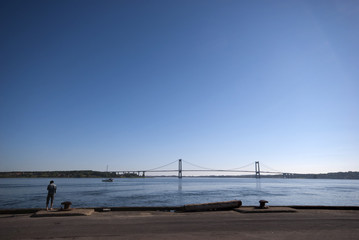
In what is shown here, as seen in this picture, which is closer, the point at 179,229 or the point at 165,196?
the point at 179,229

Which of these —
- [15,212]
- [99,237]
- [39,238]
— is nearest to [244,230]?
[99,237]

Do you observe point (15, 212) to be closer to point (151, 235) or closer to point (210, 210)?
point (151, 235)

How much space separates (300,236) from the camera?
7793mm

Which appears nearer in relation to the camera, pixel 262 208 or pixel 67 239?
pixel 67 239

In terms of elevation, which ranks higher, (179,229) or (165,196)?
(179,229)

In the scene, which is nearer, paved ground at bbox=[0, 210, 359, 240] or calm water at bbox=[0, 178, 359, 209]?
paved ground at bbox=[0, 210, 359, 240]

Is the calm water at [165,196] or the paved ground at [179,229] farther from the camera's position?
the calm water at [165,196]

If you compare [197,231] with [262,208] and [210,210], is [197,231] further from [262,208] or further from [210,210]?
[262,208]

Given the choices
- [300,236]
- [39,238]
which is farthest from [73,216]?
[300,236]

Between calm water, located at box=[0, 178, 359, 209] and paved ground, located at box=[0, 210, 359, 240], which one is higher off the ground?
paved ground, located at box=[0, 210, 359, 240]

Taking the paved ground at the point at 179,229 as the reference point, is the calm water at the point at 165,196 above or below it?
below

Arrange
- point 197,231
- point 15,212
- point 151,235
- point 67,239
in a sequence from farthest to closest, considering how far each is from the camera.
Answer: point 15,212, point 197,231, point 151,235, point 67,239

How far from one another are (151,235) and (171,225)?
1.84 meters

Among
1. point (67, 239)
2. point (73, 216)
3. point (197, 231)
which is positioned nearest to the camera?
point (67, 239)
